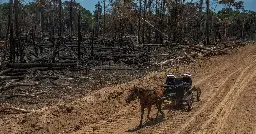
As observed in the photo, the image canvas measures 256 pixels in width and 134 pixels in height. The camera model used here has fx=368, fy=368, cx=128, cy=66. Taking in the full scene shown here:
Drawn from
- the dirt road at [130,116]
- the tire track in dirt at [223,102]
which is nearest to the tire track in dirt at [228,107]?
the dirt road at [130,116]

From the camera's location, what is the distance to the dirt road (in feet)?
36.4

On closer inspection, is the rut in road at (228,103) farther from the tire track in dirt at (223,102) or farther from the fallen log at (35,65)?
the fallen log at (35,65)

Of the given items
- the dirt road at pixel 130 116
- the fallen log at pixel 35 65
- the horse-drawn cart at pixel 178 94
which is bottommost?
the dirt road at pixel 130 116

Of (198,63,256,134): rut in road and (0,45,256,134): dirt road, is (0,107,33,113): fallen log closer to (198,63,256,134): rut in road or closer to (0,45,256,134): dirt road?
(0,45,256,134): dirt road

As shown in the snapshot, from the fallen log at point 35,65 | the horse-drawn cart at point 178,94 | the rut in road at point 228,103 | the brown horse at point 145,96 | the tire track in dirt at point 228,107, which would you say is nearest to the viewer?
the brown horse at point 145,96

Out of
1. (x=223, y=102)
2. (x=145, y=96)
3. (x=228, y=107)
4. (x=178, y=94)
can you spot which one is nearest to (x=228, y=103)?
(x=223, y=102)

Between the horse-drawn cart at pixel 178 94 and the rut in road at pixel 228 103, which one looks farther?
the horse-drawn cart at pixel 178 94

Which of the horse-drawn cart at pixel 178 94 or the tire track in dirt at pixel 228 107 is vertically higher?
the horse-drawn cart at pixel 178 94

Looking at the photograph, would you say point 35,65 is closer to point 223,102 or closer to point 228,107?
point 223,102

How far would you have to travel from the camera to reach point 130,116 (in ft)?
42.3

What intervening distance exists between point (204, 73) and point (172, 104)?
8.64 m

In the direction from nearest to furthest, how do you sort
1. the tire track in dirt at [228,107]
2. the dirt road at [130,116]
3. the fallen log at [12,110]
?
the dirt road at [130,116]
the tire track in dirt at [228,107]
the fallen log at [12,110]

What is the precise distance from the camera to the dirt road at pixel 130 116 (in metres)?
11.1

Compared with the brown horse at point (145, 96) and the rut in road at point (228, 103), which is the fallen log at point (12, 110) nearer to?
the brown horse at point (145, 96)
